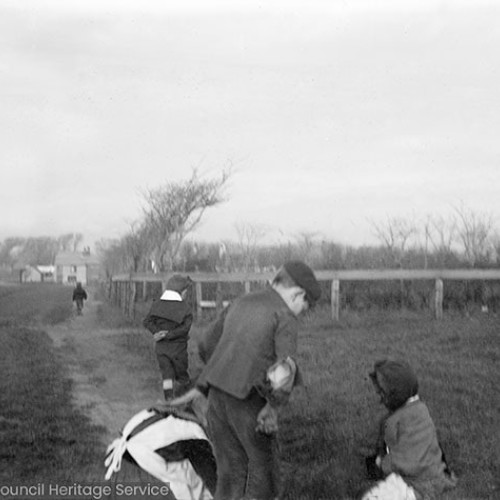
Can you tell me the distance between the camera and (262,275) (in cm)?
2114

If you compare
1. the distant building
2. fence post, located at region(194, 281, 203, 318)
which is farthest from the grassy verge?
the distant building

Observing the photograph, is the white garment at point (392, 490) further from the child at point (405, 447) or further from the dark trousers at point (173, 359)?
the dark trousers at point (173, 359)

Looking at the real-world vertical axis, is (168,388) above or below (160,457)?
below

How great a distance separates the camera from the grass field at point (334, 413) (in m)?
6.55

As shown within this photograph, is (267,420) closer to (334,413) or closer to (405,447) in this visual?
(405,447)

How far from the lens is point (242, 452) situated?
16.4 ft

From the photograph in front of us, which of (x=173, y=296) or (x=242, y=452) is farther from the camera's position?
(x=173, y=296)

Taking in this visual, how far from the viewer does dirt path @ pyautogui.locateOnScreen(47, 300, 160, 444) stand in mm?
9555

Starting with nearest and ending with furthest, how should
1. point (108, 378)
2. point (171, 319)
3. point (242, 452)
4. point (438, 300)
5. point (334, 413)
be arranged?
point (242, 452) < point (334, 413) < point (171, 319) < point (108, 378) < point (438, 300)

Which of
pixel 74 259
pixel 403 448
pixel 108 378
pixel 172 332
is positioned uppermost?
pixel 74 259

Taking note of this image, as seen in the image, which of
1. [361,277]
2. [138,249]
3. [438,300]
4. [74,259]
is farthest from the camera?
[74,259]

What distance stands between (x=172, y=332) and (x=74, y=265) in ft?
495

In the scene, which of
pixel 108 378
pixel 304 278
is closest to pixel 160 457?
pixel 304 278

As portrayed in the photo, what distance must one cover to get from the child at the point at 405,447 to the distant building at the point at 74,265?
493ft
